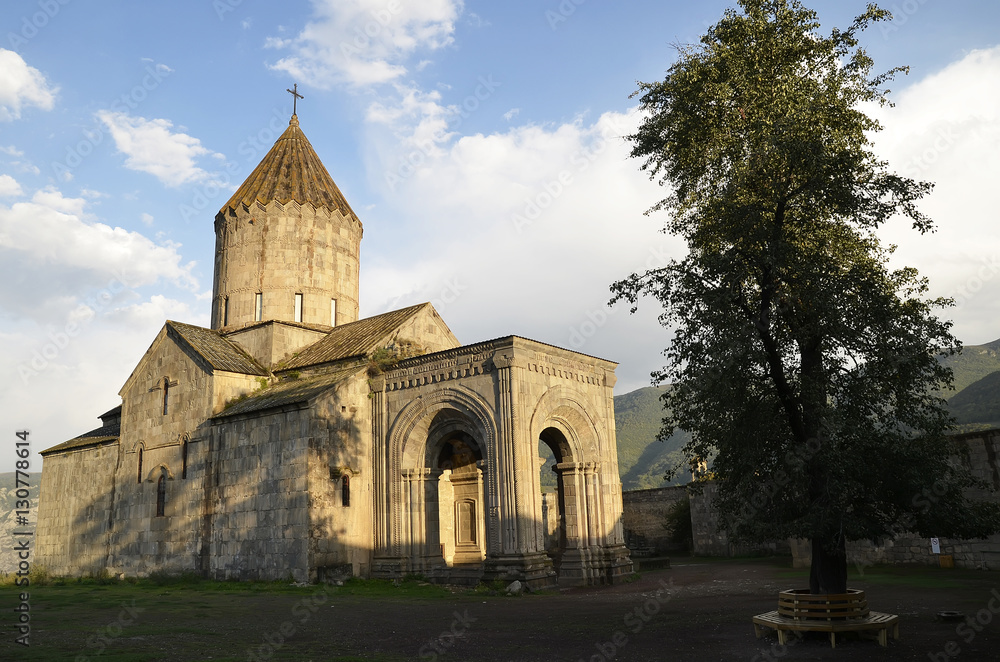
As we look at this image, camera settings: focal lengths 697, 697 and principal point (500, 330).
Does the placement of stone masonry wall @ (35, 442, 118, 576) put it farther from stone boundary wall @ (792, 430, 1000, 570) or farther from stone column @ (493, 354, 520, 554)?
stone boundary wall @ (792, 430, 1000, 570)

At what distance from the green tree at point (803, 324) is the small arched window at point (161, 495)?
18307 mm

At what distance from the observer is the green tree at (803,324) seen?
1008 cm

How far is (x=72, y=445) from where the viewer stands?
2717 centimetres

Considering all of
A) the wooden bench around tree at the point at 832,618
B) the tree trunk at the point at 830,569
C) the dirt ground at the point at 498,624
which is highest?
the tree trunk at the point at 830,569

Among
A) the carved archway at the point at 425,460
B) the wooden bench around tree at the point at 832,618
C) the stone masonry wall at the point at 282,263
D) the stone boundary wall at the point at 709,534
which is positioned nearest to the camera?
the wooden bench around tree at the point at 832,618

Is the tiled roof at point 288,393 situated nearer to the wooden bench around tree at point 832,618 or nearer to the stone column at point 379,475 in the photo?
the stone column at point 379,475

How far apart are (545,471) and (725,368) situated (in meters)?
111

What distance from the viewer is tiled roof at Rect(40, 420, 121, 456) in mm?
26391

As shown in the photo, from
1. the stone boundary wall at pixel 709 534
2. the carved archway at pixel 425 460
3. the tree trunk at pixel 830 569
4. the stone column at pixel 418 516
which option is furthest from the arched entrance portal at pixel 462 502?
the tree trunk at pixel 830 569

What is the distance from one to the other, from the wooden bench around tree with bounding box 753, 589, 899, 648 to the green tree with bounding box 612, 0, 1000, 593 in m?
0.73

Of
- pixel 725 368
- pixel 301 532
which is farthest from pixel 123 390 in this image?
pixel 725 368

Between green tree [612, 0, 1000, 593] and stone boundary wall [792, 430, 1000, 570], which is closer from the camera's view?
green tree [612, 0, 1000, 593]

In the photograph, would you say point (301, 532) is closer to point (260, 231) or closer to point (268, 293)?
point (268, 293)

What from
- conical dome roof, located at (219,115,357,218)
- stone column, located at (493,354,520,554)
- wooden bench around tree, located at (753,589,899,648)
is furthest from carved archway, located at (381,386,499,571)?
conical dome roof, located at (219,115,357,218)
